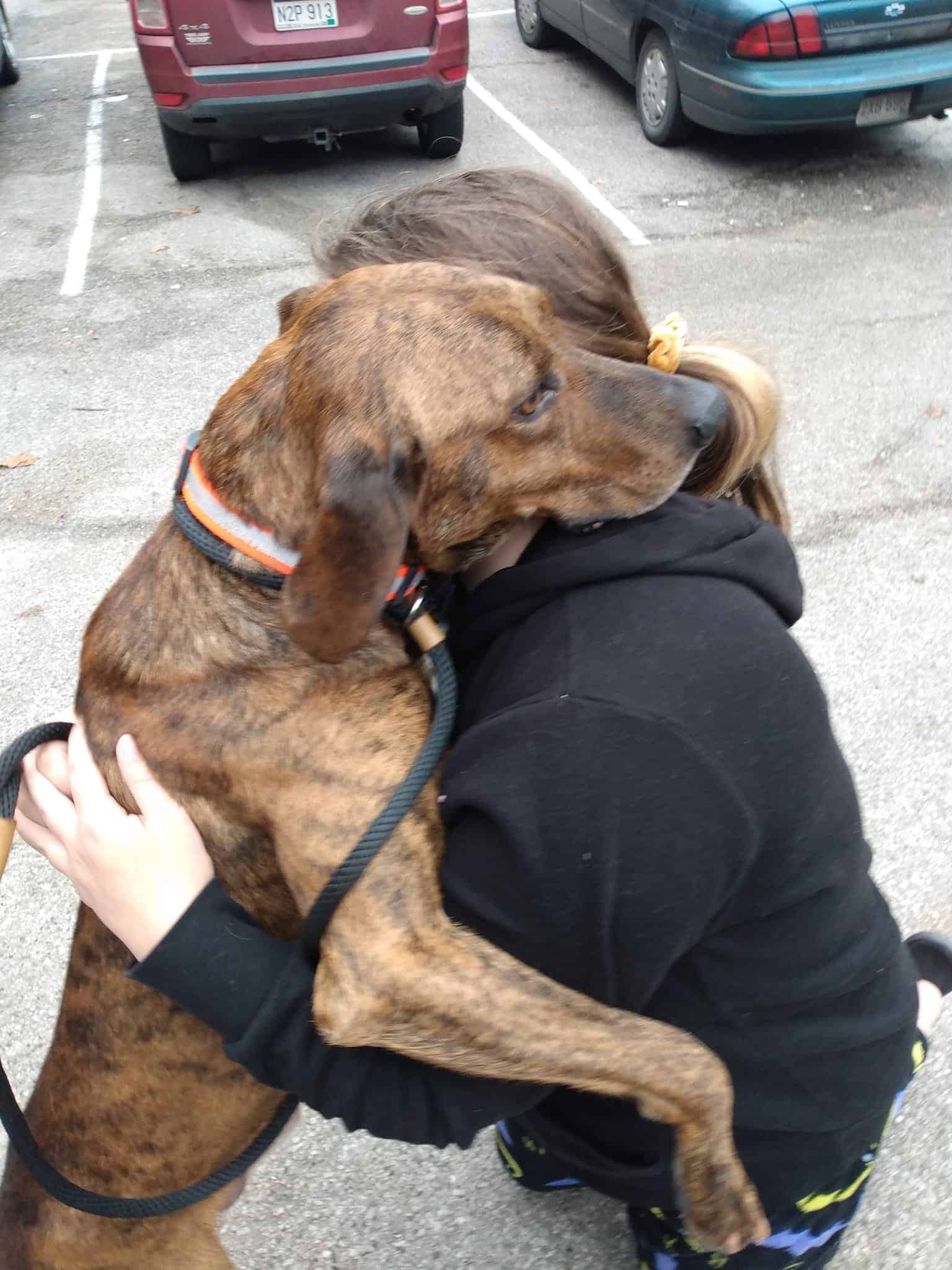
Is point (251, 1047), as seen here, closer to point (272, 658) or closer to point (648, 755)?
point (272, 658)

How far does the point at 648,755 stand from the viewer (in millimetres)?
1448

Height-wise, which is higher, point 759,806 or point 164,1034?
point 759,806

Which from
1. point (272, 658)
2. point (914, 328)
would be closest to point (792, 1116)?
point (272, 658)

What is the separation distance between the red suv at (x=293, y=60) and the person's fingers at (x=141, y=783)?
7181 mm

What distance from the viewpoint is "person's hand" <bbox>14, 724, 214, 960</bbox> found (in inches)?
68.1

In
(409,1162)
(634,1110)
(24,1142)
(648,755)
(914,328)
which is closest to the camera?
(648,755)

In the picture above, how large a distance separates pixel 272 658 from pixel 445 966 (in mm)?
592

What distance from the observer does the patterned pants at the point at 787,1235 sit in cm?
211

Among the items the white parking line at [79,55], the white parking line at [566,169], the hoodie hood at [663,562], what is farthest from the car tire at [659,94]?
the hoodie hood at [663,562]

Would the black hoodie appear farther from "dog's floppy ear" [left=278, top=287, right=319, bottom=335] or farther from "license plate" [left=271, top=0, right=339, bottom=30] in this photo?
"license plate" [left=271, top=0, right=339, bottom=30]

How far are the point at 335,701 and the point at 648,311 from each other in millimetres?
4763

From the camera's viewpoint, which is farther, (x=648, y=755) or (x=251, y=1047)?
(x=251, y=1047)

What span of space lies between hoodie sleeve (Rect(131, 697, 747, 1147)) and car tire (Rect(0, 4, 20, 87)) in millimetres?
12144

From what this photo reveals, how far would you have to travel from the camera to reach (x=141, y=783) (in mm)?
1793
